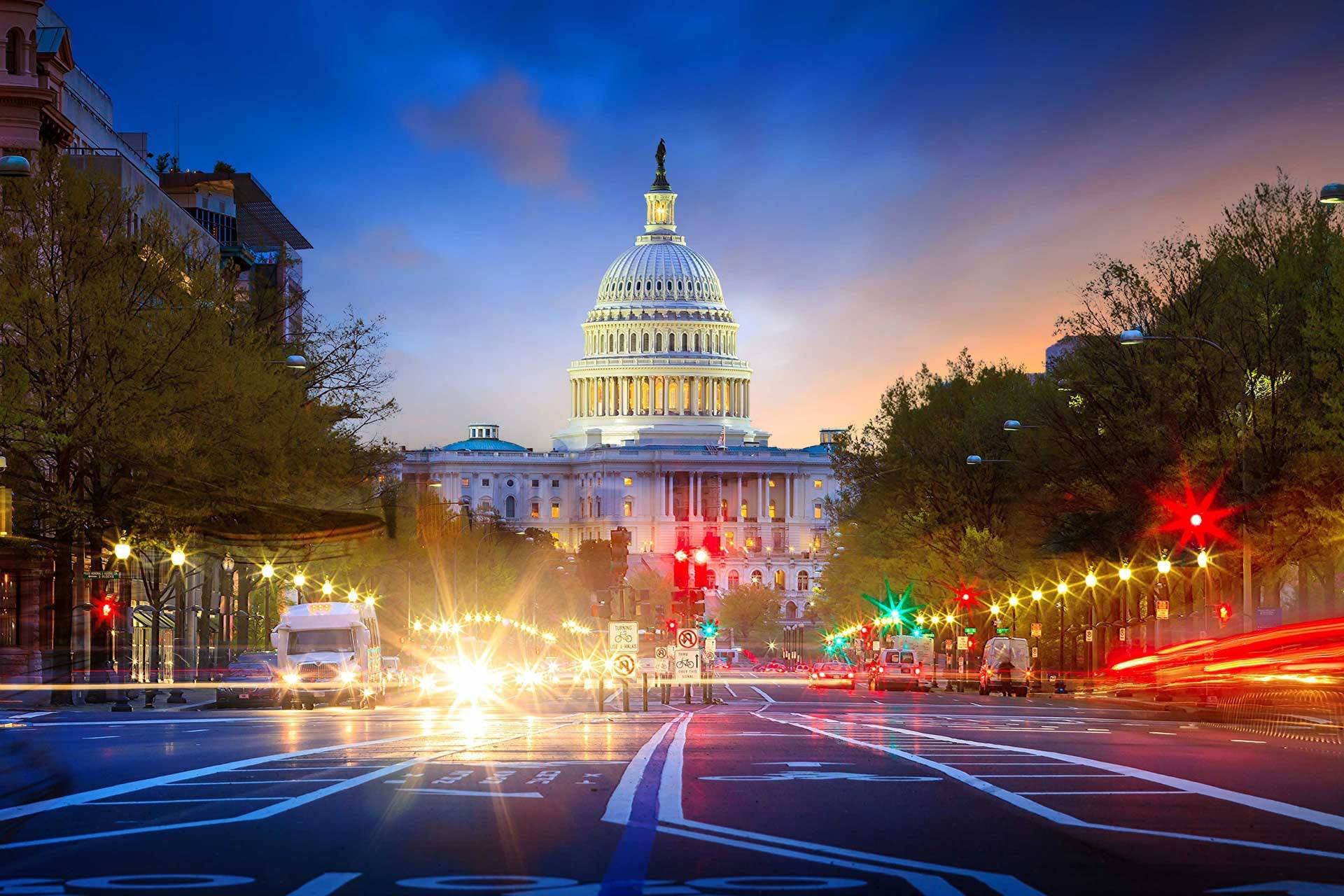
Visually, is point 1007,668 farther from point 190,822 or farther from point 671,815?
point 190,822

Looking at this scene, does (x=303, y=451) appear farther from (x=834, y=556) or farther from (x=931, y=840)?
(x=834, y=556)

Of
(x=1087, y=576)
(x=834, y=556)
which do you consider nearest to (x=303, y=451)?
(x=1087, y=576)

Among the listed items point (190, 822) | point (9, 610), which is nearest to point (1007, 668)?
point (9, 610)

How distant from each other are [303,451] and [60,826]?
156ft

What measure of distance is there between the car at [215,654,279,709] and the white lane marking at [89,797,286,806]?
37.3 metres

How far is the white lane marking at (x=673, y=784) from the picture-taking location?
56.1 ft

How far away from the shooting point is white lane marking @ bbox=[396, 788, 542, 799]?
63.3 ft

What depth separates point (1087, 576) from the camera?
81938 mm

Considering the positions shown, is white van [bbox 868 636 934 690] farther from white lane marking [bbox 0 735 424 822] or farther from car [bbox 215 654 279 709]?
white lane marking [bbox 0 735 424 822]

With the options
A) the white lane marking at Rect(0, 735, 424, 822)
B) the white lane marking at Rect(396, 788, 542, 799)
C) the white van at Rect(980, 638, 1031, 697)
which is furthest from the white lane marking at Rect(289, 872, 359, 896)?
the white van at Rect(980, 638, 1031, 697)

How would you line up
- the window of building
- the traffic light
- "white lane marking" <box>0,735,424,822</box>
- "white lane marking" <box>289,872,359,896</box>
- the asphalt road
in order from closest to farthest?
"white lane marking" <box>289,872,359,896</box>
the asphalt road
"white lane marking" <box>0,735,424,822</box>
the traffic light
the window of building

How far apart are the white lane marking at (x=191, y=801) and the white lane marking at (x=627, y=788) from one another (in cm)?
299

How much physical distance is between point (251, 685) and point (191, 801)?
41.9m

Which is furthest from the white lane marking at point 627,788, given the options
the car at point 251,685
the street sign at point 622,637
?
the car at point 251,685
